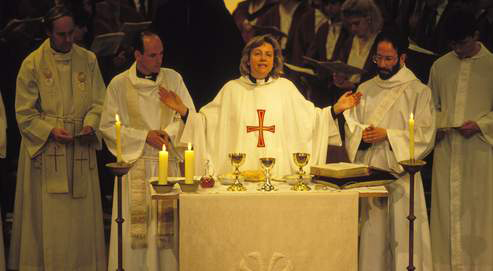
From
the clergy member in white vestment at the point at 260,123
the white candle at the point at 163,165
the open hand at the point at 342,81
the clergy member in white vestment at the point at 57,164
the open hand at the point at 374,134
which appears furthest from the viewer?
the open hand at the point at 342,81

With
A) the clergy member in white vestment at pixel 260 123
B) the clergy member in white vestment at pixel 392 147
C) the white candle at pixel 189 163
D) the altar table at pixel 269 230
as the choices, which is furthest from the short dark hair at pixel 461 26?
the white candle at pixel 189 163

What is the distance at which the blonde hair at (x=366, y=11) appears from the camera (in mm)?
8477

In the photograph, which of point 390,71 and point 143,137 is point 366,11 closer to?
point 390,71

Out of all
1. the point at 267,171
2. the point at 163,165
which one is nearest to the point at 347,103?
the point at 267,171

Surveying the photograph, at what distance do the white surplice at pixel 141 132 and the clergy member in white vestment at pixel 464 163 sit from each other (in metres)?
2.46

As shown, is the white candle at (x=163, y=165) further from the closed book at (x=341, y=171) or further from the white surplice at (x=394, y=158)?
the white surplice at (x=394, y=158)

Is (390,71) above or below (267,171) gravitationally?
above

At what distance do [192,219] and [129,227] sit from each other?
50.2 inches

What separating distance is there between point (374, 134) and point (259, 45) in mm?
1244

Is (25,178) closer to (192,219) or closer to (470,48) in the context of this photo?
(192,219)

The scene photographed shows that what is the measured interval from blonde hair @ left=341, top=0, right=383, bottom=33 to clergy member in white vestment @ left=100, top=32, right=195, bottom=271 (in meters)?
2.49

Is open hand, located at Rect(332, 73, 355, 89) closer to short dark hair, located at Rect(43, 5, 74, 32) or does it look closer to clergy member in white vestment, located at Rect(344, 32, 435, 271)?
clergy member in white vestment, located at Rect(344, 32, 435, 271)

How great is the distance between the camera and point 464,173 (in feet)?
23.9

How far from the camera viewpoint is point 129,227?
21.9 feet
